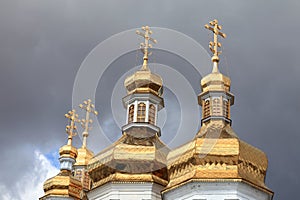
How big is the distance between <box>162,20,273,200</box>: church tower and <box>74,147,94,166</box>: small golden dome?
9105 millimetres

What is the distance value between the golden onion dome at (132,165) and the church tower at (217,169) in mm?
693

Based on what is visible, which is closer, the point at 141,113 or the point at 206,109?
the point at 206,109

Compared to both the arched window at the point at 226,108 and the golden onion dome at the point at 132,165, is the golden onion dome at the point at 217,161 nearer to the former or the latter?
the golden onion dome at the point at 132,165

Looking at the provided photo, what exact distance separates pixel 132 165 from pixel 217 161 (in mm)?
3169

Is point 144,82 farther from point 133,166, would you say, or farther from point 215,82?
point 133,166

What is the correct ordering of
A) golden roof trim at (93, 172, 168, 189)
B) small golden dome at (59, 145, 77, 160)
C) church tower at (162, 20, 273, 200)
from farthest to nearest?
small golden dome at (59, 145, 77, 160), golden roof trim at (93, 172, 168, 189), church tower at (162, 20, 273, 200)

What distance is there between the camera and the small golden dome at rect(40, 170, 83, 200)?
2577 centimetres

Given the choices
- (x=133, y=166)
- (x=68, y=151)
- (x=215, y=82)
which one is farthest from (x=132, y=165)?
(x=68, y=151)

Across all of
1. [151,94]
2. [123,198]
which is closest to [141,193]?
[123,198]

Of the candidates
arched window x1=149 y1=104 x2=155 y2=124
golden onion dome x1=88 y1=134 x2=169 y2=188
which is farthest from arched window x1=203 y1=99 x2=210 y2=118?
arched window x1=149 y1=104 x2=155 y2=124

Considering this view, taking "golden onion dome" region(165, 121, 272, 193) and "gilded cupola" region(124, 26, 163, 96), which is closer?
"golden onion dome" region(165, 121, 272, 193)

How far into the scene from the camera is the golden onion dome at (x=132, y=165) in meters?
20.9

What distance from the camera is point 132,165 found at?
2094 cm

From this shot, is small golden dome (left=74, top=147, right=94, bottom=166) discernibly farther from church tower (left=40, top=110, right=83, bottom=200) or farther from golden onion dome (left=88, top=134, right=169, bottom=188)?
golden onion dome (left=88, top=134, right=169, bottom=188)
